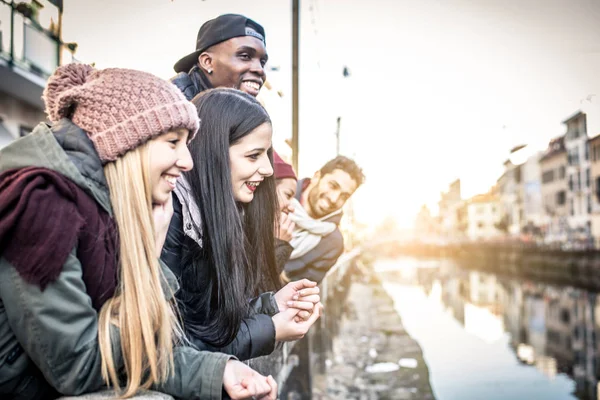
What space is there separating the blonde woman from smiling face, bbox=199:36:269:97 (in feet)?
1.64

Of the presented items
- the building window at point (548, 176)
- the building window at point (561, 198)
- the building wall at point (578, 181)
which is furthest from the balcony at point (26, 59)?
the building window at point (548, 176)

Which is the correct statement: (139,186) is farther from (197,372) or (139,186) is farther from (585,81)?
(585,81)

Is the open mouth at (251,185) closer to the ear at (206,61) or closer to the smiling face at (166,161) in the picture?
the smiling face at (166,161)

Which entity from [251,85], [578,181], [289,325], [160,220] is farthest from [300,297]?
[578,181]

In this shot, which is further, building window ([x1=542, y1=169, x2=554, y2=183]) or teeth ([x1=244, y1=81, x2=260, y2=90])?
building window ([x1=542, y1=169, x2=554, y2=183])

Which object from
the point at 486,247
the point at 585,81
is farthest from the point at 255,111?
the point at 486,247

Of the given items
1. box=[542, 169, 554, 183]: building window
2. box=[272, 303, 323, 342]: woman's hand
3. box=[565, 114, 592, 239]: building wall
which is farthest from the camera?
box=[542, 169, 554, 183]: building window

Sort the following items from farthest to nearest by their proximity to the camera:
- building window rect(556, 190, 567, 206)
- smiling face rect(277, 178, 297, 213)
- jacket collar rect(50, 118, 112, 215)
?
building window rect(556, 190, 567, 206), smiling face rect(277, 178, 297, 213), jacket collar rect(50, 118, 112, 215)

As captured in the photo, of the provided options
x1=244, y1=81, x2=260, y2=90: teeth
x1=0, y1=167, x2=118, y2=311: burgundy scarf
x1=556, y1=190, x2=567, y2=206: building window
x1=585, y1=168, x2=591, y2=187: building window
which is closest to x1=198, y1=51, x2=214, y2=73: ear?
x1=244, y1=81, x2=260, y2=90: teeth

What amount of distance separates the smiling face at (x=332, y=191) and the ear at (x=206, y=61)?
→ 0.77m

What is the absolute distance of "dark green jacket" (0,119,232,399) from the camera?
77cm

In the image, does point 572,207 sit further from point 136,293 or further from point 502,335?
point 136,293

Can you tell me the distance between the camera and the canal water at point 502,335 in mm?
21125

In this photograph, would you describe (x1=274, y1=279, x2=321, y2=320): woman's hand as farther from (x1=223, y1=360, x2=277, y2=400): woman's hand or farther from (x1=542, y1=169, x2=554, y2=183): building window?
(x1=542, y1=169, x2=554, y2=183): building window
